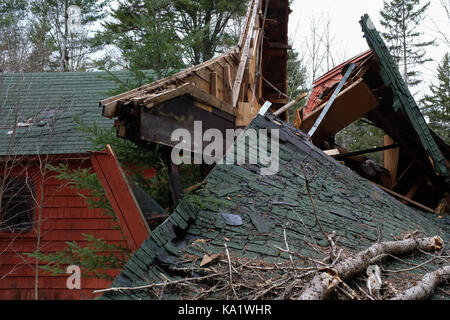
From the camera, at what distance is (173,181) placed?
14.1 feet

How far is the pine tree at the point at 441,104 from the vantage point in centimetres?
2630

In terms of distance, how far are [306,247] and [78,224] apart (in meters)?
6.72

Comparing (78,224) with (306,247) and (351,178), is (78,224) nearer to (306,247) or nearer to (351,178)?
(351,178)

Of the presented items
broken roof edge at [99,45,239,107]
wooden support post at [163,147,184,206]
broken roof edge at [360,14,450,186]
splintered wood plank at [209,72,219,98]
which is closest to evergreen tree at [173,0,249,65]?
broken roof edge at [360,14,450,186]

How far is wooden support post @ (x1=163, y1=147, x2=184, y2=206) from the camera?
4223 millimetres

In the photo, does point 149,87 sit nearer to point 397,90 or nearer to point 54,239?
point 397,90

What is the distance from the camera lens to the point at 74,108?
10141 mm

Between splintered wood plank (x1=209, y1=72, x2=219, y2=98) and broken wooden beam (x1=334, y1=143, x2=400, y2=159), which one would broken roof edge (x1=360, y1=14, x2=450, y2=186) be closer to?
broken wooden beam (x1=334, y1=143, x2=400, y2=159)

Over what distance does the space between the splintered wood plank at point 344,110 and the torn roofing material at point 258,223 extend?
3.29m

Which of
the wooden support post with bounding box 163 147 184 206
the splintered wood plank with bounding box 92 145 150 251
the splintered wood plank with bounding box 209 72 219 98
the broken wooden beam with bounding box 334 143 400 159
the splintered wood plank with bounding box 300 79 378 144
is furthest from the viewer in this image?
the broken wooden beam with bounding box 334 143 400 159

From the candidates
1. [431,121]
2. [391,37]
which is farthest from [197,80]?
[391,37]

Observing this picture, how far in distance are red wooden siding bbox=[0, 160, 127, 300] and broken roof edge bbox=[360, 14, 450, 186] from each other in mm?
6583

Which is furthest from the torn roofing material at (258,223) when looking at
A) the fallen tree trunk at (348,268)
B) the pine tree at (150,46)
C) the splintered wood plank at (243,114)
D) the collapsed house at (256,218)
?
the pine tree at (150,46)

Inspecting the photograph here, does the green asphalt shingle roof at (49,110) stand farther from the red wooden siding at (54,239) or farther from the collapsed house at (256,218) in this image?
the collapsed house at (256,218)
